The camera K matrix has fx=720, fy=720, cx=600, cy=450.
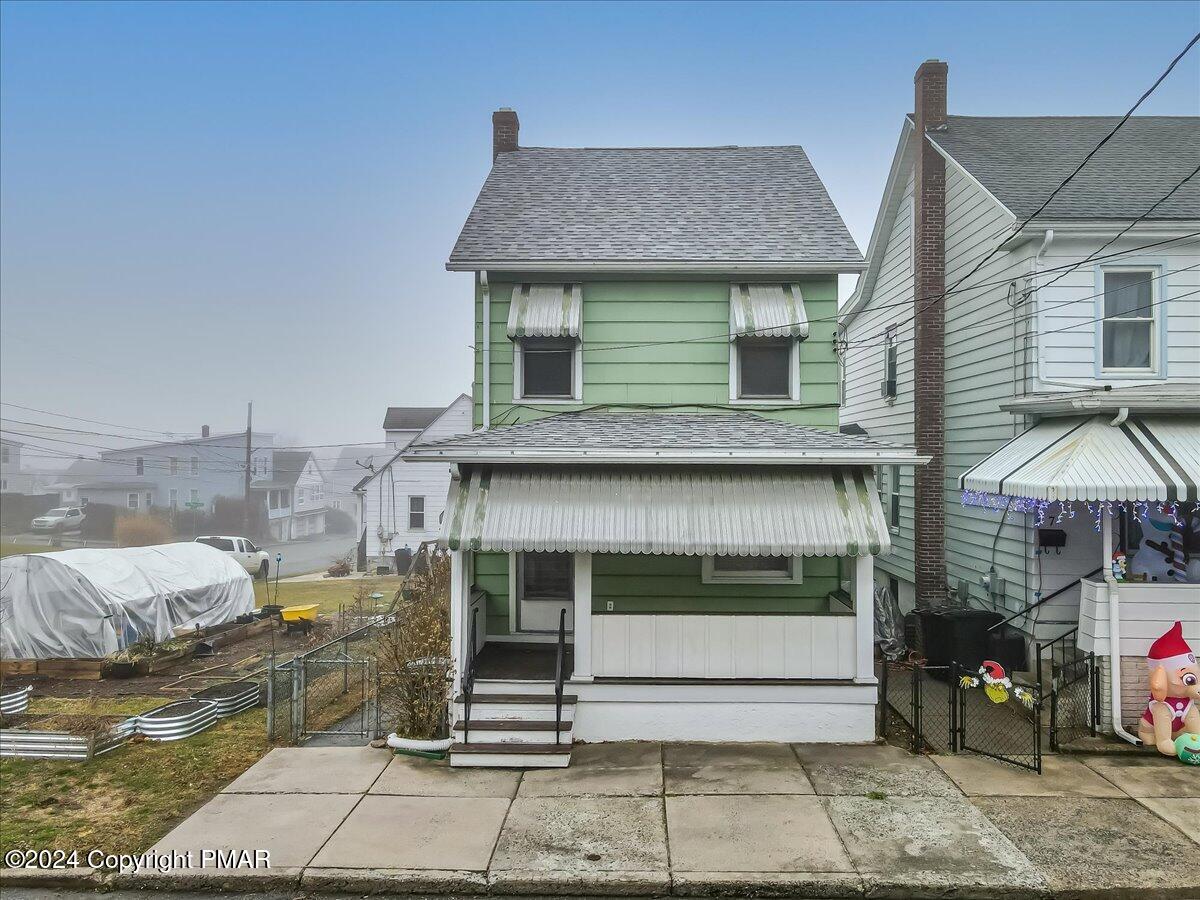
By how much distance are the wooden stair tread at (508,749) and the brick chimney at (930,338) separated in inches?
350

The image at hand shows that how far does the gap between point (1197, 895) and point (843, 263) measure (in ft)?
26.7

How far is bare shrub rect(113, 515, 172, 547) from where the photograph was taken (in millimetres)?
39031

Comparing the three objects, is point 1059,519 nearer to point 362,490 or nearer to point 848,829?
point 848,829

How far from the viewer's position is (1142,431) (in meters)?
9.59

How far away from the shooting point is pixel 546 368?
11.3 metres

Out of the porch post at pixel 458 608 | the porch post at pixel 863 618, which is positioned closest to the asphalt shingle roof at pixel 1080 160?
the porch post at pixel 863 618

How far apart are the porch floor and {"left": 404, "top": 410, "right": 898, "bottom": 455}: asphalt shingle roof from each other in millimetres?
2932

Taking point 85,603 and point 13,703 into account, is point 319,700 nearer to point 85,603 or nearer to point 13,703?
point 13,703

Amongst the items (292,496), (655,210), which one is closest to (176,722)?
(655,210)

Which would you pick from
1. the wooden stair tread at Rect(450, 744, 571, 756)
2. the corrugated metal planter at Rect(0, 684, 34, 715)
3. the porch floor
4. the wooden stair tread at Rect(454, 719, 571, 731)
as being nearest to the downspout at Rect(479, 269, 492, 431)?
the porch floor

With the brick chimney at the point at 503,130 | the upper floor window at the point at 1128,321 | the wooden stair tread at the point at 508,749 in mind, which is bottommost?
the wooden stair tread at the point at 508,749

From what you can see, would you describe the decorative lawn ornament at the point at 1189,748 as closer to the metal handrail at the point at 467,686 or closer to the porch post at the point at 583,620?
the porch post at the point at 583,620

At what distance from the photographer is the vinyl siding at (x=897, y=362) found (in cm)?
1553

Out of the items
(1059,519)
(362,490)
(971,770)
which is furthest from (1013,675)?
(362,490)
